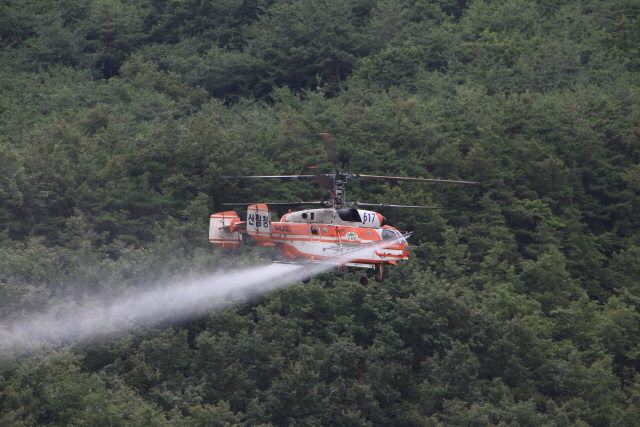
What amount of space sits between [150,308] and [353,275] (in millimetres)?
13776

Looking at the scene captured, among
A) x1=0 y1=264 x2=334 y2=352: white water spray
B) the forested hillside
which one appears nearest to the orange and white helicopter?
x1=0 y1=264 x2=334 y2=352: white water spray

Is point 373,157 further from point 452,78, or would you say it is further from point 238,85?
point 238,85

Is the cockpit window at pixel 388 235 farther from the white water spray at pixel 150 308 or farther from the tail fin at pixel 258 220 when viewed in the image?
the white water spray at pixel 150 308

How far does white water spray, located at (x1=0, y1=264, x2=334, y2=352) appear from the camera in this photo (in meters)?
43.9

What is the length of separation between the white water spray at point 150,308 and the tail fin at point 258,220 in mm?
12471

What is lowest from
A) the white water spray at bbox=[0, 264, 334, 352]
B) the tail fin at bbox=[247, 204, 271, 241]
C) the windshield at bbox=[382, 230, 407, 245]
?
the white water spray at bbox=[0, 264, 334, 352]

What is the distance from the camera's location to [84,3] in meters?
96.2

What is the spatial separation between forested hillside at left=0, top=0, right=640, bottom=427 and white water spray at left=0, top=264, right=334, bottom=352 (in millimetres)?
624

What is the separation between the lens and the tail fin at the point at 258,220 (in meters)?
29.3

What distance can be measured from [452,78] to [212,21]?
105 feet

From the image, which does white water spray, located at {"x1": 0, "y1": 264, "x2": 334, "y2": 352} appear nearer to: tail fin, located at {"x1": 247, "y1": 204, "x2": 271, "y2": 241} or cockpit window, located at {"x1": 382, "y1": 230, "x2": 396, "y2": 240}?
tail fin, located at {"x1": 247, "y1": 204, "x2": 271, "y2": 241}

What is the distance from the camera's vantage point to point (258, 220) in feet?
96.5

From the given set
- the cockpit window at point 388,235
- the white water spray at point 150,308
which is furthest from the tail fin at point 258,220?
the white water spray at point 150,308

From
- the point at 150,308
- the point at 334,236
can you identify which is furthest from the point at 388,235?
the point at 150,308
